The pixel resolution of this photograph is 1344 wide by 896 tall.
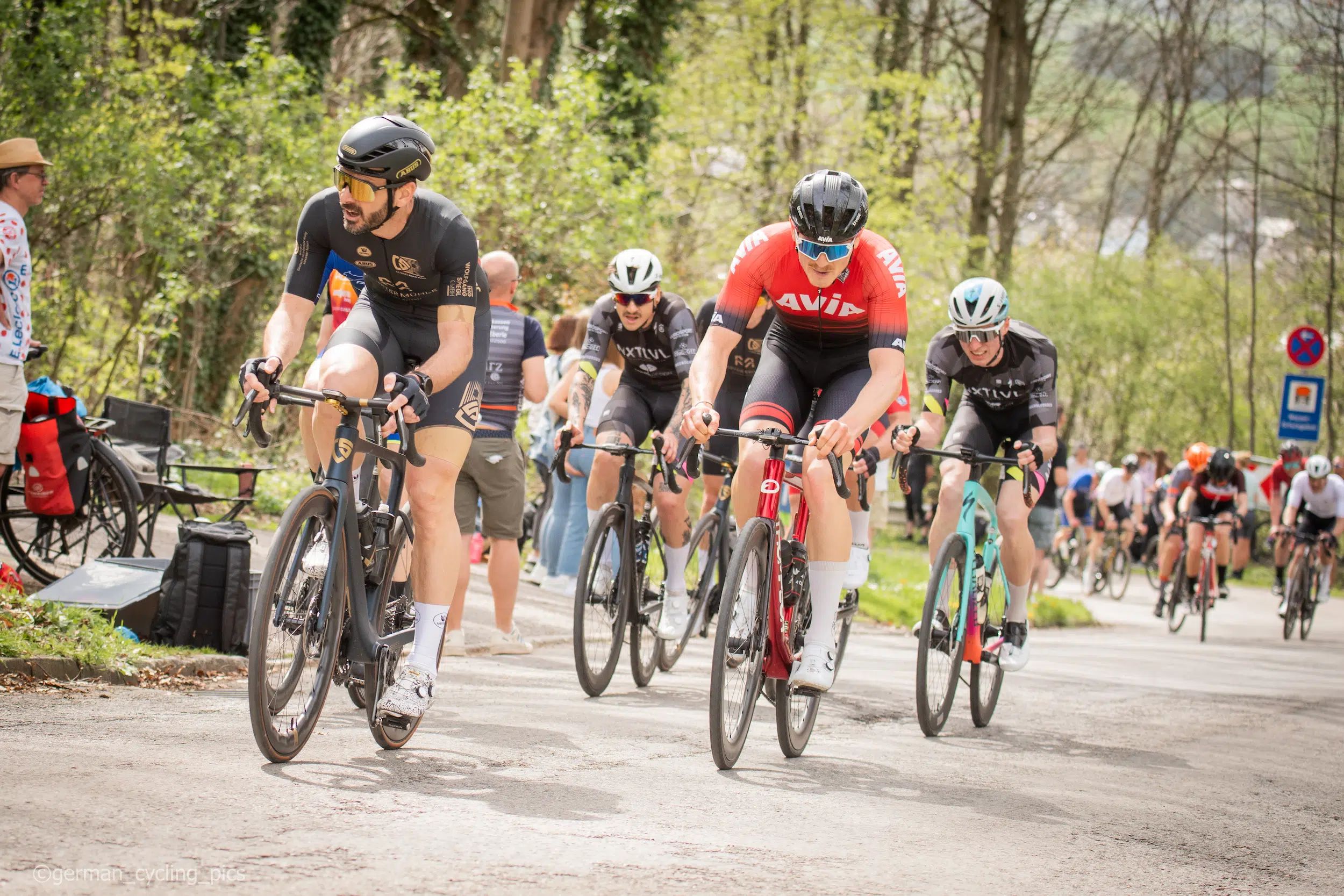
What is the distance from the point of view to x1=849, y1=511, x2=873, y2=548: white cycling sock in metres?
8.33

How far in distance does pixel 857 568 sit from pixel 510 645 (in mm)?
2427

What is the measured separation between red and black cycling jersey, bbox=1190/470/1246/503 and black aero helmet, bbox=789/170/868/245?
41.2 feet

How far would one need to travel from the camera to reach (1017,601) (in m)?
8.22

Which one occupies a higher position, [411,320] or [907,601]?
[411,320]

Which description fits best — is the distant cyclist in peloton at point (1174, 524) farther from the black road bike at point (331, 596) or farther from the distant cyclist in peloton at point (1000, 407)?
the black road bike at point (331, 596)

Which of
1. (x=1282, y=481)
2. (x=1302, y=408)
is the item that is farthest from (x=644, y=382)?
(x=1302, y=408)

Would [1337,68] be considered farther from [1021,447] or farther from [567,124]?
[1021,447]

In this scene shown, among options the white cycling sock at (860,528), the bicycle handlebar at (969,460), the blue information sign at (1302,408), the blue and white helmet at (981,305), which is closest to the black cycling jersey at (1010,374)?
the blue and white helmet at (981,305)

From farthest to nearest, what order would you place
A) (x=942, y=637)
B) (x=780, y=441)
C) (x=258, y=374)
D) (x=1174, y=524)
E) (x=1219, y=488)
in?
(x=1174, y=524), (x=1219, y=488), (x=942, y=637), (x=780, y=441), (x=258, y=374)

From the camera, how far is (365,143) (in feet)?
16.8

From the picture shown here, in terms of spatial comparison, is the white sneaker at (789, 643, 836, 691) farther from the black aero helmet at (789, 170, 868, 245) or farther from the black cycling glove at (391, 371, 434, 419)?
the black cycling glove at (391, 371, 434, 419)

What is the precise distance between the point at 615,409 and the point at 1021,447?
2.30m

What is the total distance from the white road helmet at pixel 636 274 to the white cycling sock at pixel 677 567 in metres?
1.47

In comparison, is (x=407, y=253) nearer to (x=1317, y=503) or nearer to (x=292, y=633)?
(x=292, y=633)
